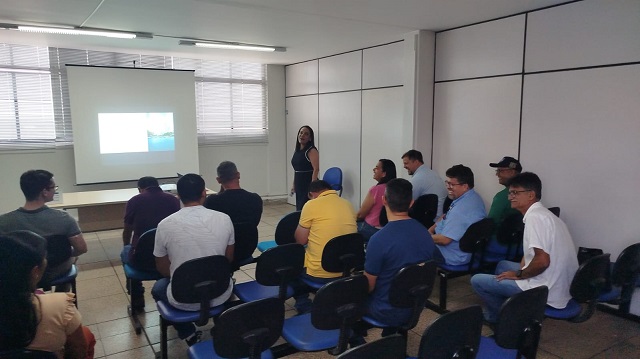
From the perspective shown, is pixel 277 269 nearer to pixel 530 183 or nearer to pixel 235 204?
pixel 235 204

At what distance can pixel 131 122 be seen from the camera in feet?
22.1

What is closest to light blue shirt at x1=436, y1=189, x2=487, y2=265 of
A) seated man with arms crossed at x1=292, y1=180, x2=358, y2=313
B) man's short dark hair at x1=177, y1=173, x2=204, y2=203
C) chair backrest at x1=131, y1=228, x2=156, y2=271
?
seated man with arms crossed at x1=292, y1=180, x2=358, y2=313

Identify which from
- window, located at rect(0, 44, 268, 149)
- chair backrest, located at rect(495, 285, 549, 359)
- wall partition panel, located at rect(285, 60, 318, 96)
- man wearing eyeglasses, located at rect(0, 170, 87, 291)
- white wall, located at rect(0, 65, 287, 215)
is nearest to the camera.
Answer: chair backrest, located at rect(495, 285, 549, 359)

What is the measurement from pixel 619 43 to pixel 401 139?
2.65 metres

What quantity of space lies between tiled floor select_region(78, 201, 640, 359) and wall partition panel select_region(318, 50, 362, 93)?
3.52m

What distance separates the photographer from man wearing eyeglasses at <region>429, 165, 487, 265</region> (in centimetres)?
333

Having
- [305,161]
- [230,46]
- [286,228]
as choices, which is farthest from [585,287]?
[230,46]

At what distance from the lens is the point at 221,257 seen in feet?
7.64

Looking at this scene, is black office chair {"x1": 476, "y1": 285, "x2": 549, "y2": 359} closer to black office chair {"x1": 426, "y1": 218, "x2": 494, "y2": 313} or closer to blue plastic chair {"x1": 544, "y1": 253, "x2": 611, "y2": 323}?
blue plastic chair {"x1": 544, "y1": 253, "x2": 611, "y2": 323}

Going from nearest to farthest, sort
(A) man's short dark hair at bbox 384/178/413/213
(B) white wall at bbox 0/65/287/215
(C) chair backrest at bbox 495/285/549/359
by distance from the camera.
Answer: (C) chair backrest at bbox 495/285/549/359, (A) man's short dark hair at bbox 384/178/413/213, (B) white wall at bbox 0/65/287/215

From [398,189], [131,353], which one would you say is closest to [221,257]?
[398,189]

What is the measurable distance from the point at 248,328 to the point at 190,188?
109 cm

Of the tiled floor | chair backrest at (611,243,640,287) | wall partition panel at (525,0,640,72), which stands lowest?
the tiled floor

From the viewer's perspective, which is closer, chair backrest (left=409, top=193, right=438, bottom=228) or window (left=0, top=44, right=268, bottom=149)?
chair backrest (left=409, top=193, right=438, bottom=228)
